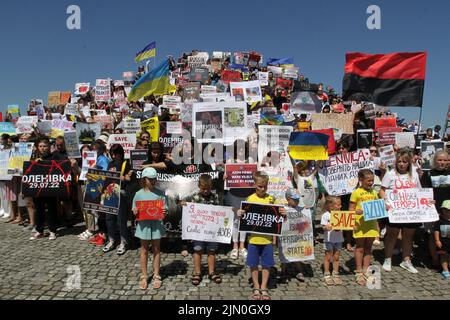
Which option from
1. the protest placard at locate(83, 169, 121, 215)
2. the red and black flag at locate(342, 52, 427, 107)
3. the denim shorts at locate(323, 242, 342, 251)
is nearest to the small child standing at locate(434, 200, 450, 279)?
the denim shorts at locate(323, 242, 342, 251)

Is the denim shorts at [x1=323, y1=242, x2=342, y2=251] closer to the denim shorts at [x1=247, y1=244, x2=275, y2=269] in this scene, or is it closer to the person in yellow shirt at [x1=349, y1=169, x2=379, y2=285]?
the person in yellow shirt at [x1=349, y1=169, x2=379, y2=285]

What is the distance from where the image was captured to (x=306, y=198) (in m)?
5.98

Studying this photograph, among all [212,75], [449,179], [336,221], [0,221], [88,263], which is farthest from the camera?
[212,75]

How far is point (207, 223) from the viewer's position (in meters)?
5.14

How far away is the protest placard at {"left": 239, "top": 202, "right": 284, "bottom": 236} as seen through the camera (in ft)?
15.5

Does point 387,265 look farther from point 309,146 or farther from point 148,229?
point 148,229

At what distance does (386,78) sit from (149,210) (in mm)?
6316

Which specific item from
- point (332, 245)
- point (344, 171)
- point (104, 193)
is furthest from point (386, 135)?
point (104, 193)

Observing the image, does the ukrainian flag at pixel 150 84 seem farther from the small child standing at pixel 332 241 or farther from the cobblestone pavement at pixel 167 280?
the small child standing at pixel 332 241

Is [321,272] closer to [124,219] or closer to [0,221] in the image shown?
[124,219]

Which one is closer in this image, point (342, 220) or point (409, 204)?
point (342, 220)

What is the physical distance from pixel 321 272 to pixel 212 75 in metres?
26.6

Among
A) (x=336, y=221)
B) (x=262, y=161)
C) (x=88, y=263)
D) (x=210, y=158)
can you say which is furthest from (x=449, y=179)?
(x=88, y=263)

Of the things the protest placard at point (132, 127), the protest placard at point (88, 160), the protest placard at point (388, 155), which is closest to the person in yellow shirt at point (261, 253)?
the protest placard at point (388, 155)
